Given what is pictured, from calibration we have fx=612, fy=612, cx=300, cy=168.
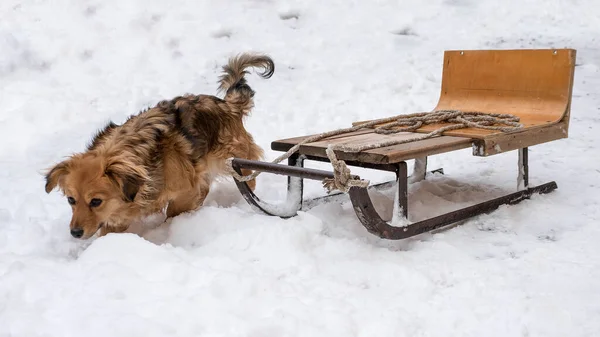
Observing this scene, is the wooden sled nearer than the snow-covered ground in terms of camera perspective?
No

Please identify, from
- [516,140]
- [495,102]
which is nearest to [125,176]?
[516,140]

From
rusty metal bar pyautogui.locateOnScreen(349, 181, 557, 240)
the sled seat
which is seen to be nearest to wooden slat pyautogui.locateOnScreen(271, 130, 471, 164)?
the sled seat

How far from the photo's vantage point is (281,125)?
19.5 feet

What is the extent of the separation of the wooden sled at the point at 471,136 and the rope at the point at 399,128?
4cm

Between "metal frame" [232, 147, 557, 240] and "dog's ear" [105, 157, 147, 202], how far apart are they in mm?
647

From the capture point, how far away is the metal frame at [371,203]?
124 inches

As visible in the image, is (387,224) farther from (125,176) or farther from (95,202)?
(95,202)

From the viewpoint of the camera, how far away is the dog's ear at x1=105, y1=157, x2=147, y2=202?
322cm

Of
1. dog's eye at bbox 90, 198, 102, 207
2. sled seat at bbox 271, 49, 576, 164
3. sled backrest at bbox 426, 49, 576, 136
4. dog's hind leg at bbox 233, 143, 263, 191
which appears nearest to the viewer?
dog's eye at bbox 90, 198, 102, 207

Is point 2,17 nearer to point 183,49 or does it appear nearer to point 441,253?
point 183,49

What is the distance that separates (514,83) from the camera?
4.59 m

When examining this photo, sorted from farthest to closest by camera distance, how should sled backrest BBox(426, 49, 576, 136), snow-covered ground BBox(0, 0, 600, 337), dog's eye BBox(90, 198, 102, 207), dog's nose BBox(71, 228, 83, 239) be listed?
1. sled backrest BBox(426, 49, 576, 136)
2. dog's eye BBox(90, 198, 102, 207)
3. dog's nose BBox(71, 228, 83, 239)
4. snow-covered ground BBox(0, 0, 600, 337)

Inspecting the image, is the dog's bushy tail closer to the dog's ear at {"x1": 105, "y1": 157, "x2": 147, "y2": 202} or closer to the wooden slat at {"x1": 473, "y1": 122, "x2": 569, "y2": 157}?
the dog's ear at {"x1": 105, "y1": 157, "x2": 147, "y2": 202}

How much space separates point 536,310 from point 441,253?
2.29 ft
